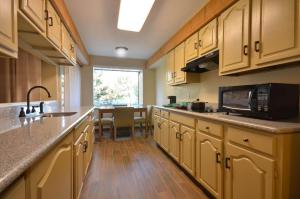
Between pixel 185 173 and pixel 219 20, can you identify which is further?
pixel 185 173

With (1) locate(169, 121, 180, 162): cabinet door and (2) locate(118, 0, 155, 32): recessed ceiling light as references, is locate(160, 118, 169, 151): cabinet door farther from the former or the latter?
(2) locate(118, 0, 155, 32): recessed ceiling light

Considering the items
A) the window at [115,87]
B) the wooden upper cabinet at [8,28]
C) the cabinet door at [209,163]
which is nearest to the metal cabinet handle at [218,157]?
the cabinet door at [209,163]

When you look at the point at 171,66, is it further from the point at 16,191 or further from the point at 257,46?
the point at 16,191

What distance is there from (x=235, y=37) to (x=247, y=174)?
4.35 feet

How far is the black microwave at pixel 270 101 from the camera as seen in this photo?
1.26 metres

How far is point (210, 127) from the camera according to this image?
1719 mm

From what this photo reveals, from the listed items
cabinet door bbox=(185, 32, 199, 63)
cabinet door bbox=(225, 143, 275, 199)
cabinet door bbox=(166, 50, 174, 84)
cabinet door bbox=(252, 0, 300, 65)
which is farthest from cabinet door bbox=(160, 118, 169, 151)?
cabinet door bbox=(252, 0, 300, 65)

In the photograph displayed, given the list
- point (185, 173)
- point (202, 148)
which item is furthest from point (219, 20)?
point (185, 173)

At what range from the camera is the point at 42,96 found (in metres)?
2.59

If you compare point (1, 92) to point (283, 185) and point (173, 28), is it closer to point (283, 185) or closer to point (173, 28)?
point (283, 185)

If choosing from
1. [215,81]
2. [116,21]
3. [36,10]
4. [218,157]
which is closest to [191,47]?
[215,81]

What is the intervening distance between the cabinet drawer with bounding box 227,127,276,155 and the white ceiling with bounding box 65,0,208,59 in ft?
5.64

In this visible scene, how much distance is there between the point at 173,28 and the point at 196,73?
91 cm

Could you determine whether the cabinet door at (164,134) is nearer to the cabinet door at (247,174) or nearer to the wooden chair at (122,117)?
the wooden chair at (122,117)
